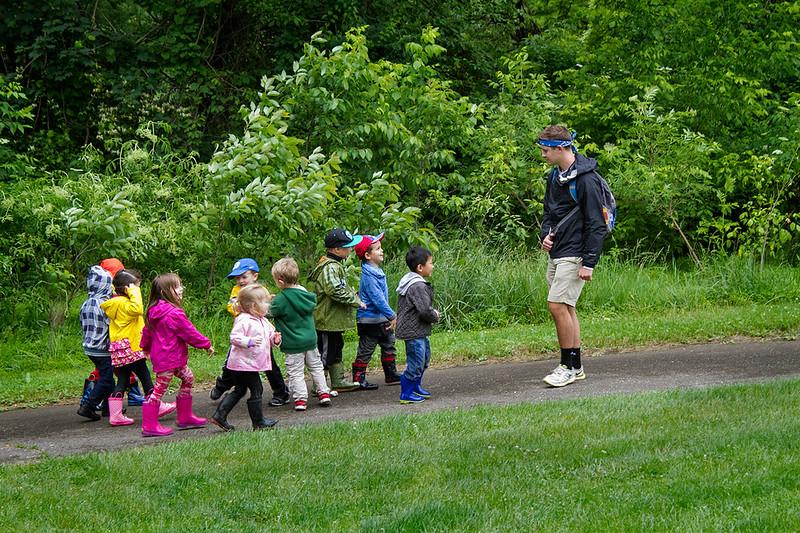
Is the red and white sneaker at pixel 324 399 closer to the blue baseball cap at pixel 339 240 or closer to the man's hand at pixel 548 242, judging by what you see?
the blue baseball cap at pixel 339 240

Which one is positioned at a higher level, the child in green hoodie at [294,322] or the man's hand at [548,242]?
the man's hand at [548,242]

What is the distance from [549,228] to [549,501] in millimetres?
3756

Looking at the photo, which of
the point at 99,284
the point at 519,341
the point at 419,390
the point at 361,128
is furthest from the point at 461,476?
the point at 361,128

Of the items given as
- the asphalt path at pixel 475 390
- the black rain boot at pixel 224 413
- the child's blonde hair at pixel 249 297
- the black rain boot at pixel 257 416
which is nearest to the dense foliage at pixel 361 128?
the asphalt path at pixel 475 390

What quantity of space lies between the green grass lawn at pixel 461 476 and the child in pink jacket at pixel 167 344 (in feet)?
2.92

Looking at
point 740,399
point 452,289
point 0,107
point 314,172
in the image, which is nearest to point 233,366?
point 740,399

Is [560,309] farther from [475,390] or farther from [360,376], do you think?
[360,376]

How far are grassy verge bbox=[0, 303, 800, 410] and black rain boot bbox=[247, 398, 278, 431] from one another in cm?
235

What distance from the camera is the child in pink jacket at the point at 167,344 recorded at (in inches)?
301

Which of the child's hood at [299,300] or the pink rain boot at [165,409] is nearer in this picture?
the child's hood at [299,300]

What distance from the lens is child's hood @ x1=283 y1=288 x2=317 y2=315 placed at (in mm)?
8180

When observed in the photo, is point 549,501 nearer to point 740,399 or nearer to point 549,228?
point 740,399

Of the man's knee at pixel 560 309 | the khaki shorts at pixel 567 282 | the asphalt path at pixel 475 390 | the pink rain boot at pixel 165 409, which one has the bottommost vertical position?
the asphalt path at pixel 475 390

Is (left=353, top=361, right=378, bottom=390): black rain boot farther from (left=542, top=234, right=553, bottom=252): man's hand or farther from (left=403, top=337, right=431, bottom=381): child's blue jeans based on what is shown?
(left=542, top=234, right=553, bottom=252): man's hand
